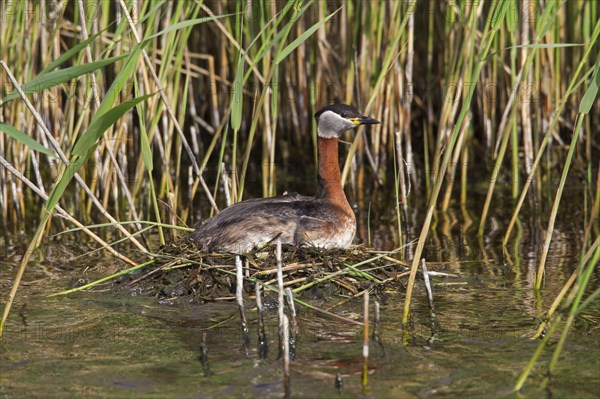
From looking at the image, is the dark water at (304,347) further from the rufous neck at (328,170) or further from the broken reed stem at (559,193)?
the rufous neck at (328,170)

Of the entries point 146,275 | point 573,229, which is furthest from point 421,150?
point 146,275

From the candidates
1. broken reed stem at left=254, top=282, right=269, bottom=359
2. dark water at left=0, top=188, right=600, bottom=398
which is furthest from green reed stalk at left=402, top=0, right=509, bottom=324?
broken reed stem at left=254, top=282, right=269, bottom=359

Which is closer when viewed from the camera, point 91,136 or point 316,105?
point 91,136

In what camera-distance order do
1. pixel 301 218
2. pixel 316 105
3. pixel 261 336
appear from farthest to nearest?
pixel 316 105 → pixel 301 218 → pixel 261 336

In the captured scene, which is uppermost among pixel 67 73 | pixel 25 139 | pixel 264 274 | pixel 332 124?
pixel 67 73

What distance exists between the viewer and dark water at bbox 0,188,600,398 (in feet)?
14.0

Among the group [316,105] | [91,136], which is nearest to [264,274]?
[91,136]

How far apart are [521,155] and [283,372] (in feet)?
19.4

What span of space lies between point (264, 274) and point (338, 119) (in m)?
1.47

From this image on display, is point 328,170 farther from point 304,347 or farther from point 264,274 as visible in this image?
point 304,347

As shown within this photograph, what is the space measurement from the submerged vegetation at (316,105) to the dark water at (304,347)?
3.07 feet

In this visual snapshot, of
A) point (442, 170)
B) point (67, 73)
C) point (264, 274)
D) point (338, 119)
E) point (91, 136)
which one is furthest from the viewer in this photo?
point (338, 119)

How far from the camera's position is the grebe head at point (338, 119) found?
6623 millimetres

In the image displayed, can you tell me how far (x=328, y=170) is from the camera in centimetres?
668
